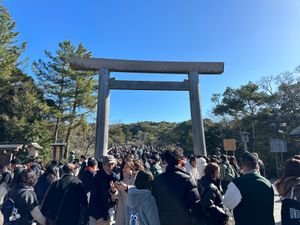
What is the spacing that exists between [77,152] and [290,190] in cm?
2521

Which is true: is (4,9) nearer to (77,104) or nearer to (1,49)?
(1,49)

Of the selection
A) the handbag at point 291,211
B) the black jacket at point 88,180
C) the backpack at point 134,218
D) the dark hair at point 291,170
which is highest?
the dark hair at point 291,170

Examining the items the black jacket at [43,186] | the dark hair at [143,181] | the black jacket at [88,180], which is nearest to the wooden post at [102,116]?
the black jacket at [43,186]

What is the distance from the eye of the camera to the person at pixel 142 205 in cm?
274

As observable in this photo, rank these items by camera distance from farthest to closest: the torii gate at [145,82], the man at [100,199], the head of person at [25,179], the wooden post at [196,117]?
1. the wooden post at [196,117]
2. the torii gate at [145,82]
3. the man at [100,199]
4. the head of person at [25,179]

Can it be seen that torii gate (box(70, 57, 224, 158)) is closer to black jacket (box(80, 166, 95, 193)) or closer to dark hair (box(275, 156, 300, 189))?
black jacket (box(80, 166, 95, 193))

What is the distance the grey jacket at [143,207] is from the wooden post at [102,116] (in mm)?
5808

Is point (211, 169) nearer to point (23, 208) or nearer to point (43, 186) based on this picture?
point (23, 208)

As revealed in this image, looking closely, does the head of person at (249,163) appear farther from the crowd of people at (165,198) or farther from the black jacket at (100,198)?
the black jacket at (100,198)

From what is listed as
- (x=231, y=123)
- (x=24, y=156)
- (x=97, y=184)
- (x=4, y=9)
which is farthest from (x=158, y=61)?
(x=4, y=9)

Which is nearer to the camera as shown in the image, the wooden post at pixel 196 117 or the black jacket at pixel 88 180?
the black jacket at pixel 88 180

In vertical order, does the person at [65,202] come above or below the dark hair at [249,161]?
below

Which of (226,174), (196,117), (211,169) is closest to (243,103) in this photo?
(196,117)

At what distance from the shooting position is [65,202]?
10.6ft
